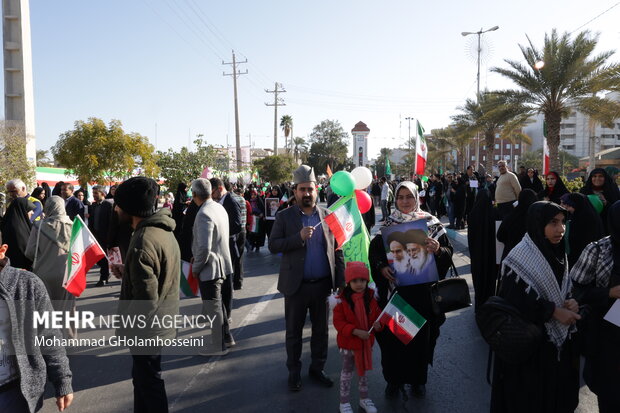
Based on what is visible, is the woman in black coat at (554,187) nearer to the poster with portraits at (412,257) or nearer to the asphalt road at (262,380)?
the asphalt road at (262,380)

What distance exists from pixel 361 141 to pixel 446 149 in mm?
36687

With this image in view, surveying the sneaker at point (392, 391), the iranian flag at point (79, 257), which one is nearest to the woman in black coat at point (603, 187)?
the sneaker at point (392, 391)

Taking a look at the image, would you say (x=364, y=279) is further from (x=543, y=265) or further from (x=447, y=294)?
(x=543, y=265)

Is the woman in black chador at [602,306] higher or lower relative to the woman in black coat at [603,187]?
lower

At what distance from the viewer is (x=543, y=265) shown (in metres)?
2.79

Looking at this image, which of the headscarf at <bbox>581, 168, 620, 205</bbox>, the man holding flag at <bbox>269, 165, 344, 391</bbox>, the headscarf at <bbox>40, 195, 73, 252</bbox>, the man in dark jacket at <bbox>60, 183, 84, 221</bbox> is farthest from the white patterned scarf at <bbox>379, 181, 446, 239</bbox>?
the man in dark jacket at <bbox>60, 183, 84, 221</bbox>

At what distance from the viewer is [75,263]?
530 cm

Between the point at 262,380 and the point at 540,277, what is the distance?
2.75 metres

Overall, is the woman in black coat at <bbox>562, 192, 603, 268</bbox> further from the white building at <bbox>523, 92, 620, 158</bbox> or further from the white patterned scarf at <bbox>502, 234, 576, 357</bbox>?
the white building at <bbox>523, 92, 620, 158</bbox>

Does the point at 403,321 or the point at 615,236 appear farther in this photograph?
the point at 403,321

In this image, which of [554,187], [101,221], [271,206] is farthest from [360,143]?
[101,221]

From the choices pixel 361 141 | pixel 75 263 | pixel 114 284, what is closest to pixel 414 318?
pixel 75 263

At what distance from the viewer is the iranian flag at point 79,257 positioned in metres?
5.25

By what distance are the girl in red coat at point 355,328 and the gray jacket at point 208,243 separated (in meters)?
1.72
